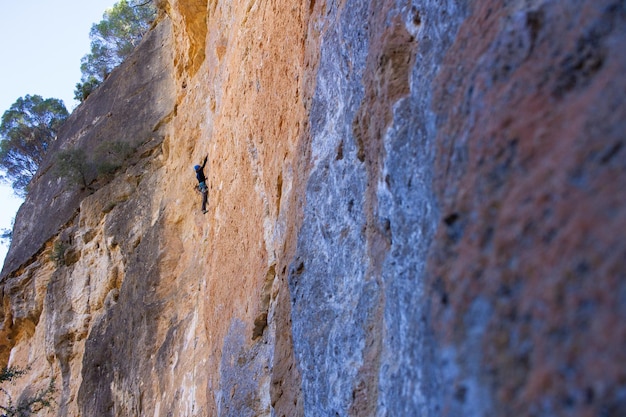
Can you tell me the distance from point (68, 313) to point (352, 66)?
10974 mm

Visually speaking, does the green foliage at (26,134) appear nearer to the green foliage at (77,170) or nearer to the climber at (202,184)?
the green foliage at (77,170)

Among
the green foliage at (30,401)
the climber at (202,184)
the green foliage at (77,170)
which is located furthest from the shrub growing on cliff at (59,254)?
the climber at (202,184)

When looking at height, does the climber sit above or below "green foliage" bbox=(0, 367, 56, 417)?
above

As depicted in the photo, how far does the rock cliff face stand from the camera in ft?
4.58

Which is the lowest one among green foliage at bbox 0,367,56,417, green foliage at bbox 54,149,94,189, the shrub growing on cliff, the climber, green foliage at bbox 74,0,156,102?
green foliage at bbox 0,367,56,417

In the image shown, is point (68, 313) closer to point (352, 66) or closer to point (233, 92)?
point (233, 92)

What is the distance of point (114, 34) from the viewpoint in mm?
27266

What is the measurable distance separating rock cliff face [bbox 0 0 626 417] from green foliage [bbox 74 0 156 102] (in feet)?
64.1

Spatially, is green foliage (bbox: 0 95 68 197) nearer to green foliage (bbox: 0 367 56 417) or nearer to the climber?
green foliage (bbox: 0 367 56 417)

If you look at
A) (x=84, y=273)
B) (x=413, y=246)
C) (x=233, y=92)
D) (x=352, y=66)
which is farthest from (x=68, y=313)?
(x=413, y=246)

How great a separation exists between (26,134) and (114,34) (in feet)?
19.0

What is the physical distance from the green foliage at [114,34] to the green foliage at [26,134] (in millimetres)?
2261

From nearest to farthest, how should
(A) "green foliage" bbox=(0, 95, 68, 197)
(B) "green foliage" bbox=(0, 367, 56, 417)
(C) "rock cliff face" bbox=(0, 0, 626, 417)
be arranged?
(C) "rock cliff face" bbox=(0, 0, 626, 417), (B) "green foliage" bbox=(0, 367, 56, 417), (A) "green foliage" bbox=(0, 95, 68, 197)

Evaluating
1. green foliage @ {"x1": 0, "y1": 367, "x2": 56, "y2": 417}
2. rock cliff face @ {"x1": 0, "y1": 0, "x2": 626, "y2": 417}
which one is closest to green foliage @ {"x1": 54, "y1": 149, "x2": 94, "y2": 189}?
green foliage @ {"x1": 0, "y1": 367, "x2": 56, "y2": 417}
